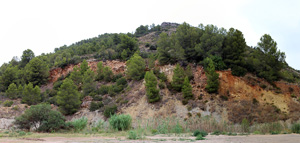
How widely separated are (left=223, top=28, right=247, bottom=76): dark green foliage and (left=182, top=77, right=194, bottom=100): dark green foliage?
7638mm

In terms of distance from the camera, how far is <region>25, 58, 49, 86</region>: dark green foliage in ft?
181

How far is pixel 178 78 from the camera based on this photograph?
37.8 meters

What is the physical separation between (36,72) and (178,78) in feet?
122

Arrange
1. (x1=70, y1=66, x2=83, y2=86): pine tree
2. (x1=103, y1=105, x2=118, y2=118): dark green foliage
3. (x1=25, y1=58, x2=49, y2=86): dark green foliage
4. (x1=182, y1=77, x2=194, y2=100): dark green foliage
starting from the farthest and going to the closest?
(x1=25, y1=58, x2=49, y2=86): dark green foliage
(x1=70, y1=66, x2=83, y2=86): pine tree
(x1=103, y1=105, x2=118, y2=118): dark green foliage
(x1=182, y1=77, x2=194, y2=100): dark green foliage

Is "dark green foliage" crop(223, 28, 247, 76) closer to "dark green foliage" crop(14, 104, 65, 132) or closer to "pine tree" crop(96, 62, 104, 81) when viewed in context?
"pine tree" crop(96, 62, 104, 81)

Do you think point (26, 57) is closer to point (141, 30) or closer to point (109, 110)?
point (109, 110)

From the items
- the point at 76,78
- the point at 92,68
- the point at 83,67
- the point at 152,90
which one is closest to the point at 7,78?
the point at 76,78

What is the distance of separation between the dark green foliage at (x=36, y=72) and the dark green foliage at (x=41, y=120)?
36949mm

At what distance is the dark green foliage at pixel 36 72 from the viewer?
5512 centimetres

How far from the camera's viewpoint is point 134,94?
40.7 m

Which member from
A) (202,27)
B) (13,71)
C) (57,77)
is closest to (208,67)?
(202,27)

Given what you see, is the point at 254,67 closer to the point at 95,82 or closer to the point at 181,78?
the point at 181,78

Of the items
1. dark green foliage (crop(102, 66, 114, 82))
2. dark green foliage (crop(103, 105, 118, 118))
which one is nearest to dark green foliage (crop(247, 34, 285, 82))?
dark green foliage (crop(103, 105, 118, 118))

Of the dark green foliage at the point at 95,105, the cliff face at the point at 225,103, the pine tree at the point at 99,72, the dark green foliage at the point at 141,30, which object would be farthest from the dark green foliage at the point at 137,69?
the dark green foliage at the point at 141,30
